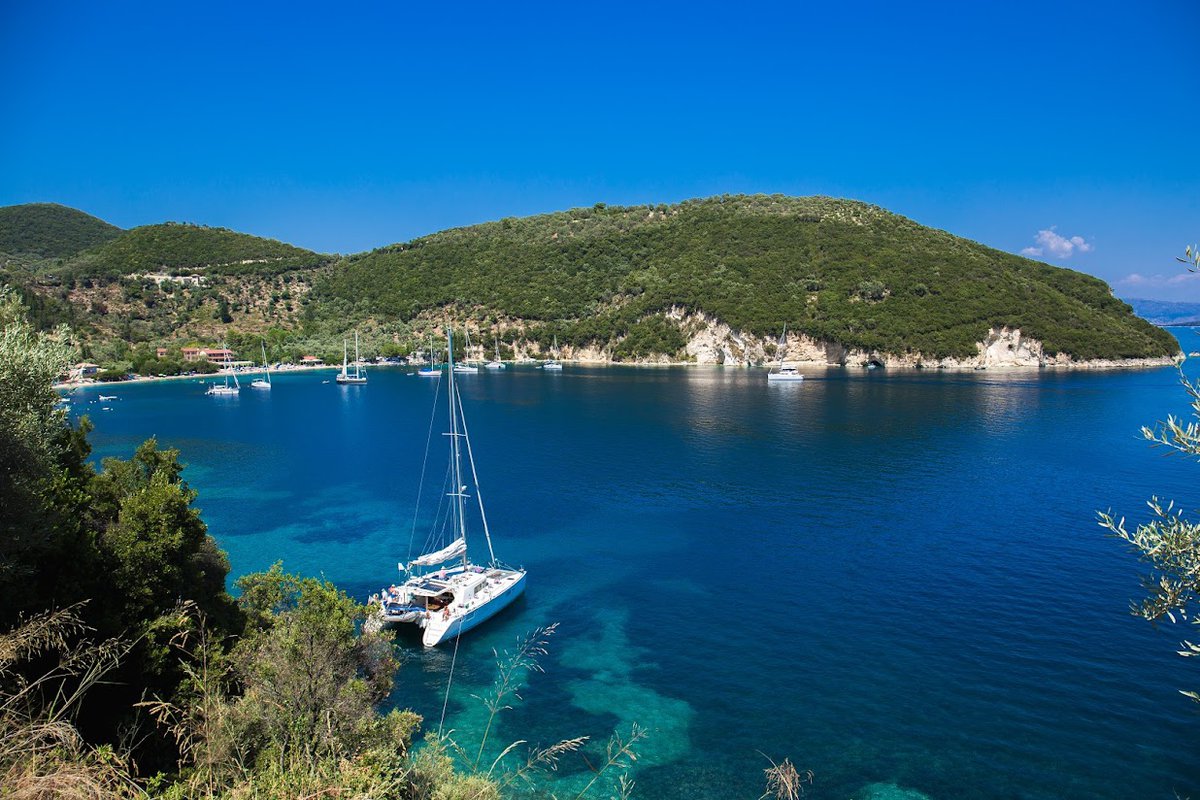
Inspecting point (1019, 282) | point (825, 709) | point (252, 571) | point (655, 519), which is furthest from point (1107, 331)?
point (252, 571)

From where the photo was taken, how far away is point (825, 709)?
768 inches

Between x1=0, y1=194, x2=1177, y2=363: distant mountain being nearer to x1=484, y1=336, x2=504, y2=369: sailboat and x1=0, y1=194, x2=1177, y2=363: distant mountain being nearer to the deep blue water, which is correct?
x1=484, y1=336, x2=504, y2=369: sailboat

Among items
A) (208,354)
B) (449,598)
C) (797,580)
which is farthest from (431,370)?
(797,580)

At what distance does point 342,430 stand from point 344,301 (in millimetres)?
133828

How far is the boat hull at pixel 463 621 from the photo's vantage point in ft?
76.6

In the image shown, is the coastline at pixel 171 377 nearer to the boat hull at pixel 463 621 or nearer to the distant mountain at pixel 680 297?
the distant mountain at pixel 680 297

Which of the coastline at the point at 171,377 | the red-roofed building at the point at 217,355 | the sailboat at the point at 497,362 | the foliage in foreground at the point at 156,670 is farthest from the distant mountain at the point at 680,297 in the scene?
the foliage in foreground at the point at 156,670

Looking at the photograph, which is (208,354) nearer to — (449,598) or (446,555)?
(446,555)

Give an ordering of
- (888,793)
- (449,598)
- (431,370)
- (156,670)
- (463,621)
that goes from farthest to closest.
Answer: (431,370) < (449,598) < (463,621) < (888,793) < (156,670)

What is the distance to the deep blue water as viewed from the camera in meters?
17.8

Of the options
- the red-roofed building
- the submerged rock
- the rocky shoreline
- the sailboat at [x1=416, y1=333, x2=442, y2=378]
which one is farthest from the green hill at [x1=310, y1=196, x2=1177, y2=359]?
the submerged rock

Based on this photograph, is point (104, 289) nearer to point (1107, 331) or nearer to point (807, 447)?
point (807, 447)

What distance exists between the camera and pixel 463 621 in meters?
24.0

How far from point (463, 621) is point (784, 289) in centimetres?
14257
